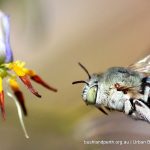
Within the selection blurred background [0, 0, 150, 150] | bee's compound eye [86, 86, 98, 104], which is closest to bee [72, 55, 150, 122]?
bee's compound eye [86, 86, 98, 104]

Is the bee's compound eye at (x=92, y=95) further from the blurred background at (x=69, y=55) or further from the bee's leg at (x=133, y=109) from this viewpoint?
the blurred background at (x=69, y=55)

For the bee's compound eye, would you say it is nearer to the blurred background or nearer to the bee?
the bee

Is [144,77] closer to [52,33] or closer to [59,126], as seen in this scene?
[59,126]

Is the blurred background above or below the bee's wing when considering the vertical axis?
below

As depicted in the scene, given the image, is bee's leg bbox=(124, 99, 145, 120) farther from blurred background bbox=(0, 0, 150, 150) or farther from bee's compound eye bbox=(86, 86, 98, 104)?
blurred background bbox=(0, 0, 150, 150)

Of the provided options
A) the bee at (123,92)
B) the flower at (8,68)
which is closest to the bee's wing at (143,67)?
the bee at (123,92)

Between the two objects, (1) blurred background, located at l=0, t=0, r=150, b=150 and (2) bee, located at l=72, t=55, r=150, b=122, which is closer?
(2) bee, located at l=72, t=55, r=150, b=122

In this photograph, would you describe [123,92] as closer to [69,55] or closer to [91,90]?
[91,90]

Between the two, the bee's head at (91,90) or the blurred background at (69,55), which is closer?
the bee's head at (91,90)

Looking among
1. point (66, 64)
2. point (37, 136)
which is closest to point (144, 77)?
point (37, 136)
